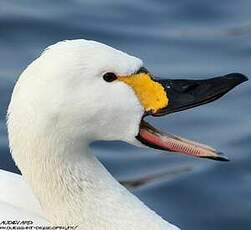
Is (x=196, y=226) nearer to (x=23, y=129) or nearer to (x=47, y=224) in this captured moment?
(x=47, y=224)

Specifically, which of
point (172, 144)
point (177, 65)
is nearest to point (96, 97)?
point (172, 144)

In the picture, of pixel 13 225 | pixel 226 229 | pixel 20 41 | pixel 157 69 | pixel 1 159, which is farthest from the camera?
pixel 20 41

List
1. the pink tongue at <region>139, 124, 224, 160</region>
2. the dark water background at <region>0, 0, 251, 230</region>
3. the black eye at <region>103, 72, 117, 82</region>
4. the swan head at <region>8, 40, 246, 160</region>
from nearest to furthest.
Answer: the swan head at <region>8, 40, 246, 160</region> < the black eye at <region>103, 72, 117, 82</region> < the pink tongue at <region>139, 124, 224, 160</region> < the dark water background at <region>0, 0, 251, 230</region>

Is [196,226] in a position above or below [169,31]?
below

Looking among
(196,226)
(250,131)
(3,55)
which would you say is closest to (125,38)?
(3,55)

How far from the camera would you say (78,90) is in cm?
503

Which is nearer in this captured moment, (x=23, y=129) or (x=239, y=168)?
(x=23, y=129)

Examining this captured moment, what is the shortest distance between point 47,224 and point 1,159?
2.01 meters

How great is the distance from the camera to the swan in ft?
16.4

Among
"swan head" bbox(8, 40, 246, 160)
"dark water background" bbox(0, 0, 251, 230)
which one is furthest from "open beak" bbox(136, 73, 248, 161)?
"dark water background" bbox(0, 0, 251, 230)

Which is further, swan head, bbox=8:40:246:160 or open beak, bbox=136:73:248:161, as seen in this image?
open beak, bbox=136:73:248:161

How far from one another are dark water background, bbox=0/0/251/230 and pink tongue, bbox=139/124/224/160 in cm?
165

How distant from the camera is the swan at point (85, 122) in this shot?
5.00 m

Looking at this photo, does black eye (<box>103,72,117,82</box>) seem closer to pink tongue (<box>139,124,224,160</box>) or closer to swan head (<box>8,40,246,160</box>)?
swan head (<box>8,40,246,160</box>)
